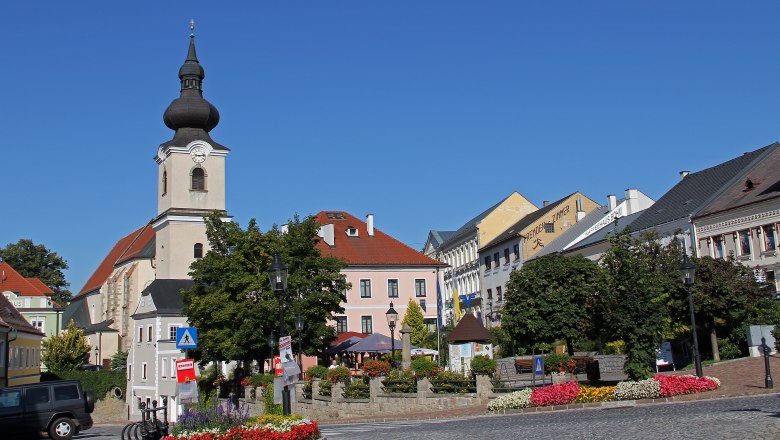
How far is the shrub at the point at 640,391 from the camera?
23859 mm

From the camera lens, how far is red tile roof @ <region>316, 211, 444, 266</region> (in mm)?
69062

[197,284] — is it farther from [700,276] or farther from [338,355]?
[700,276]

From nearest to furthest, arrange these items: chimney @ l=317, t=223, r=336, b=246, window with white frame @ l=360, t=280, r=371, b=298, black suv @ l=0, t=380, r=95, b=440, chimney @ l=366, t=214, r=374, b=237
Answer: black suv @ l=0, t=380, r=95, b=440, window with white frame @ l=360, t=280, r=371, b=298, chimney @ l=317, t=223, r=336, b=246, chimney @ l=366, t=214, r=374, b=237

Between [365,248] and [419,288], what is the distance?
17.7 feet

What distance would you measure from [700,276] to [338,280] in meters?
18.8

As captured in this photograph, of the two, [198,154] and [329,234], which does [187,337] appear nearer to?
[198,154]

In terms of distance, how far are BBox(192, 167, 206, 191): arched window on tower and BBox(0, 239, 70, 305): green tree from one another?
1771 inches

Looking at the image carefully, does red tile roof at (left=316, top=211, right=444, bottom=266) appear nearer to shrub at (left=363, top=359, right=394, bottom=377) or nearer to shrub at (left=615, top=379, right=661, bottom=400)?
shrub at (left=363, top=359, right=394, bottom=377)

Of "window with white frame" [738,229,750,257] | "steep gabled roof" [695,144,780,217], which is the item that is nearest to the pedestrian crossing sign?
"steep gabled roof" [695,144,780,217]

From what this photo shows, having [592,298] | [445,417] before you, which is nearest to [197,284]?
[592,298]

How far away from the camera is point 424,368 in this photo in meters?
31.2

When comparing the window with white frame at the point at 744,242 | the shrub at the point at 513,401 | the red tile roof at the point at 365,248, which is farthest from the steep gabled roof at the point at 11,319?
the window with white frame at the point at 744,242

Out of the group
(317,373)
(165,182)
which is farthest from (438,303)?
(317,373)

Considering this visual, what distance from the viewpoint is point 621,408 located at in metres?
22.8
